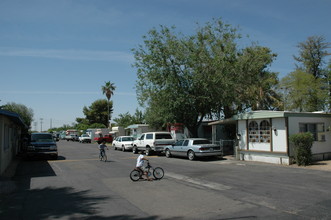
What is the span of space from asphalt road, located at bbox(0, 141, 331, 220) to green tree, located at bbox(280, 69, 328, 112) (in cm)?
2347

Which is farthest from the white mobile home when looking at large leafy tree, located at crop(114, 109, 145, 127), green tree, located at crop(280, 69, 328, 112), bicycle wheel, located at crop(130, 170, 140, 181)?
large leafy tree, located at crop(114, 109, 145, 127)

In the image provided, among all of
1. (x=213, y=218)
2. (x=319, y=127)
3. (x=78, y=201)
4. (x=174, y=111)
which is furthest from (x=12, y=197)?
(x=319, y=127)

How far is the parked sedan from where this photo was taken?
63.1ft

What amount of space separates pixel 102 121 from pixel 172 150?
207 feet

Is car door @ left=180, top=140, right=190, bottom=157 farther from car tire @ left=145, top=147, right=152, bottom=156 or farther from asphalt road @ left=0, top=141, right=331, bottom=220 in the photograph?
asphalt road @ left=0, top=141, right=331, bottom=220

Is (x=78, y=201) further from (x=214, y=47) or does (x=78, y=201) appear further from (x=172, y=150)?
(x=214, y=47)

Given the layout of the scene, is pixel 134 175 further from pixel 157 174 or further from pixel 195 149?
pixel 195 149

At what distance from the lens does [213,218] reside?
6402 mm

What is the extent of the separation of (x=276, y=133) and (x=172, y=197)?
445 inches

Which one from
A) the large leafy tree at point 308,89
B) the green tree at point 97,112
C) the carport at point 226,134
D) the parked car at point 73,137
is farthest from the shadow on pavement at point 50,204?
the green tree at point 97,112

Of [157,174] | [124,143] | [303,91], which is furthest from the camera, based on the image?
[303,91]

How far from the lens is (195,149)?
63.9 ft

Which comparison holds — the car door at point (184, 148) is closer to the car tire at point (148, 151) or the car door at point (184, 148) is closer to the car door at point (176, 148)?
the car door at point (176, 148)

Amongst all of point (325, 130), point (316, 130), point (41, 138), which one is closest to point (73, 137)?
point (41, 138)
